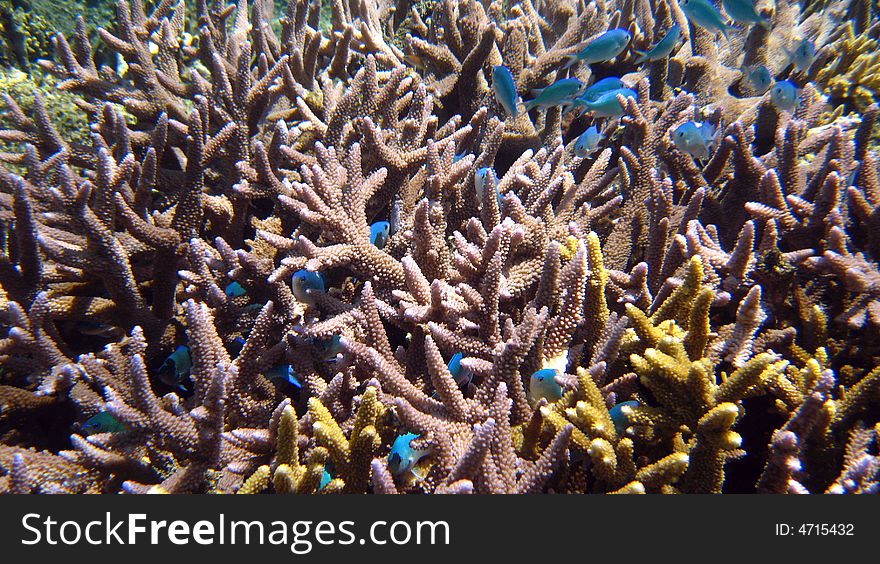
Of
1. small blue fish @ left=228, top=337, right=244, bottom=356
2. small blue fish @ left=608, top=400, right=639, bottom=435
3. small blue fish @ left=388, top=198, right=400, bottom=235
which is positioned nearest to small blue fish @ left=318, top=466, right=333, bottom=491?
small blue fish @ left=228, top=337, right=244, bottom=356

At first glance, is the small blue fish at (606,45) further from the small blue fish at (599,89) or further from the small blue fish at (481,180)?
the small blue fish at (481,180)

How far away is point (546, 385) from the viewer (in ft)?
6.47

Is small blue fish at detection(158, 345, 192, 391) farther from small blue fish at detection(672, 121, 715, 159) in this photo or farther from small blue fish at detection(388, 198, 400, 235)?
small blue fish at detection(672, 121, 715, 159)

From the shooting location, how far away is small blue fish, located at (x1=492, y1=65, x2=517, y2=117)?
3.13 metres

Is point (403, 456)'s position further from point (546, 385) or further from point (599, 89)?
point (599, 89)

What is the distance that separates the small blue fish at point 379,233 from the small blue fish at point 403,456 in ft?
3.83

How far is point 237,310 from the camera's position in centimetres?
259

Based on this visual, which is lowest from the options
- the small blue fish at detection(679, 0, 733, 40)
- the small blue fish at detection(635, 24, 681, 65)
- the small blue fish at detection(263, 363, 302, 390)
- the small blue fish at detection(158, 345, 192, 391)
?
the small blue fish at detection(158, 345, 192, 391)

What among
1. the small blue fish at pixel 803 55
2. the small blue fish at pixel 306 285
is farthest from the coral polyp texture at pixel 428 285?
the small blue fish at pixel 803 55

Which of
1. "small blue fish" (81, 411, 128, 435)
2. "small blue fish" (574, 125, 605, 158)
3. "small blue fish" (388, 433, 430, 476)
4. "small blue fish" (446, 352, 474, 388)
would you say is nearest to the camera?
"small blue fish" (388, 433, 430, 476)

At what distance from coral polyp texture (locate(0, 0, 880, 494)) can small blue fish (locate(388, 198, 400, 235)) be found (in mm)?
39

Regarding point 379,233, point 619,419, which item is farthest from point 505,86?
point 619,419

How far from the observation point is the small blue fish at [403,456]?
1833mm

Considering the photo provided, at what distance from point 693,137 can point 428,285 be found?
1862mm
